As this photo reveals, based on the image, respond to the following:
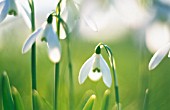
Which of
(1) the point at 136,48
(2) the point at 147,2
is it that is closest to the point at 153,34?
(2) the point at 147,2

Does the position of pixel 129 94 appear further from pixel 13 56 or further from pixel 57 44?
pixel 57 44

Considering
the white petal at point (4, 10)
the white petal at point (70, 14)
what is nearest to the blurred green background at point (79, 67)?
the white petal at point (70, 14)

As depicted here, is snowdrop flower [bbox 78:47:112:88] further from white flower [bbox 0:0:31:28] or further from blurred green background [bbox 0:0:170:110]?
blurred green background [bbox 0:0:170:110]

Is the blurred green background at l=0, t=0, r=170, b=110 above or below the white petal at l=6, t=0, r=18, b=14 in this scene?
below

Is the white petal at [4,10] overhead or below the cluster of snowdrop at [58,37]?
overhead

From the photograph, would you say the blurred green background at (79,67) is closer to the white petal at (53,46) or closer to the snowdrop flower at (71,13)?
the snowdrop flower at (71,13)

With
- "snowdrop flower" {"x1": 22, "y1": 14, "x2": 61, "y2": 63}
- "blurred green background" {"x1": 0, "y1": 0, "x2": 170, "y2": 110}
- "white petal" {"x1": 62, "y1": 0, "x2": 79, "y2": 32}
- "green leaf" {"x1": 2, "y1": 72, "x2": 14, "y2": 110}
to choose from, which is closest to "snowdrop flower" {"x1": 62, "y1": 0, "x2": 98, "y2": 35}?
"white petal" {"x1": 62, "y1": 0, "x2": 79, "y2": 32}

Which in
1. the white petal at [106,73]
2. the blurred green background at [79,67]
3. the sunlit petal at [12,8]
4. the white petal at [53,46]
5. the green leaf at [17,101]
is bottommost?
the blurred green background at [79,67]
